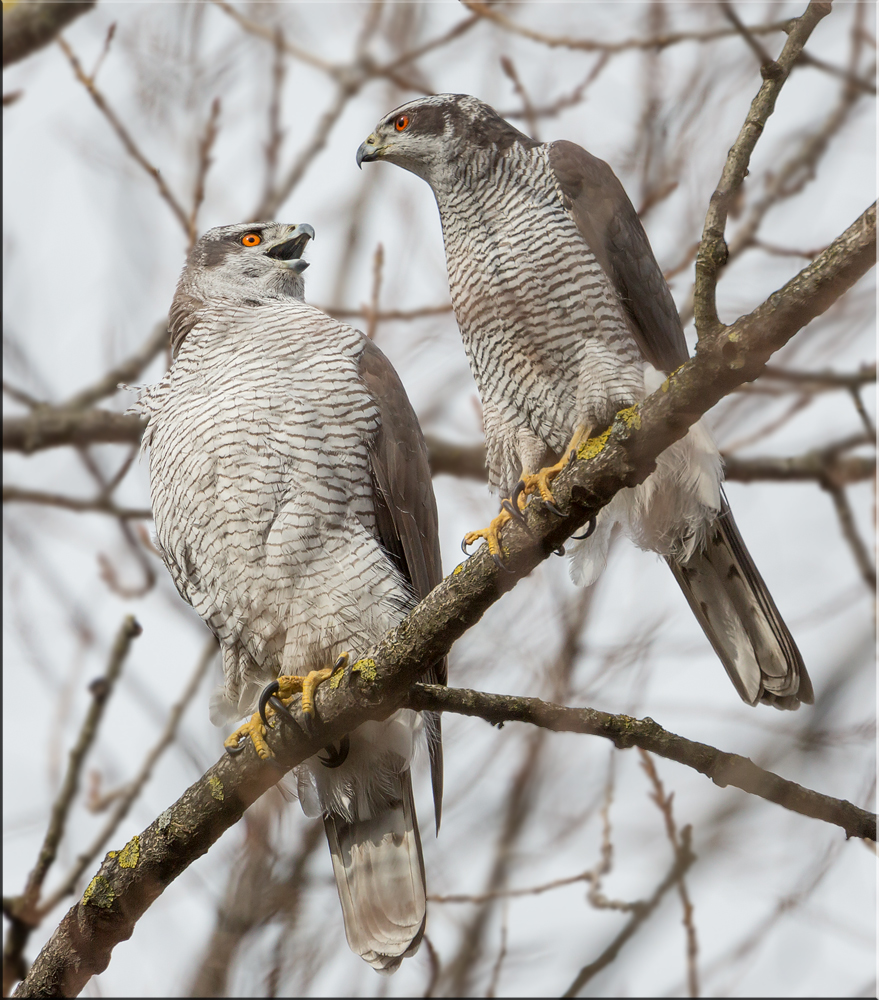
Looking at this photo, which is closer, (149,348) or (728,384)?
(728,384)

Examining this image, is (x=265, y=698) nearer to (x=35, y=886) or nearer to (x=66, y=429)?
(x=35, y=886)

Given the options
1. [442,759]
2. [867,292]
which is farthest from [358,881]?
[867,292]

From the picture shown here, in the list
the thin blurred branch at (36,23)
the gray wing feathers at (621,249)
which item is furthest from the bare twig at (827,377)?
the thin blurred branch at (36,23)

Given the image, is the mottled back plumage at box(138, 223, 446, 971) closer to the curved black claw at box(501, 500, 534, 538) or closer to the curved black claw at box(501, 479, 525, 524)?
the curved black claw at box(501, 479, 525, 524)

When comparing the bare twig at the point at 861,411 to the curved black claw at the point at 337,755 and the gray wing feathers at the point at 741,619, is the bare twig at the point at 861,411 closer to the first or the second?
the gray wing feathers at the point at 741,619

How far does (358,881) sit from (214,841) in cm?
104

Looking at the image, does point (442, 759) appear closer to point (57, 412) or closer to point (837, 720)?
point (837, 720)

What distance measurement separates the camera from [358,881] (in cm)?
442

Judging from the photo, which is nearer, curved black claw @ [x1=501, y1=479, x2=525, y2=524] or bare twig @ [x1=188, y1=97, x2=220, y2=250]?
curved black claw @ [x1=501, y1=479, x2=525, y2=524]

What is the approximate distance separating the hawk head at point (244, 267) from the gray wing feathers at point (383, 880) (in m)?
2.45

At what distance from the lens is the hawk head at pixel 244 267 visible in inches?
209

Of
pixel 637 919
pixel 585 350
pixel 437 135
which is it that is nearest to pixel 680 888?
pixel 637 919

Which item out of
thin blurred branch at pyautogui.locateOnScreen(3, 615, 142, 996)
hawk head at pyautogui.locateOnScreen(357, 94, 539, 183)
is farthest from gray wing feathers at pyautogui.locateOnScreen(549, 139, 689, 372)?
thin blurred branch at pyautogui.locateOnScreen(3, 615, 142, 996)

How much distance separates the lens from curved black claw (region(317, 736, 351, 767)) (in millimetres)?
4426
